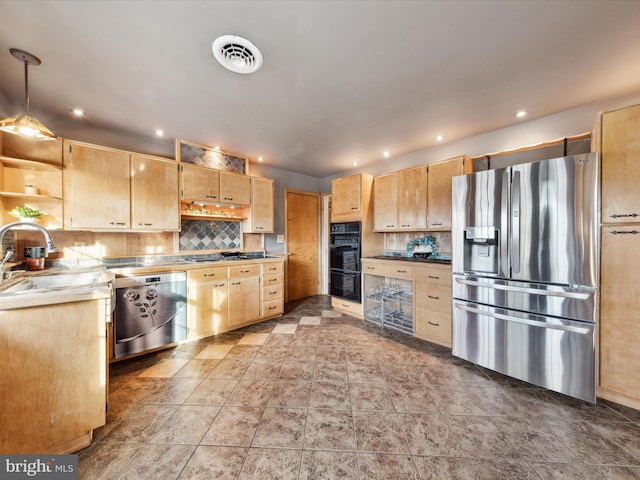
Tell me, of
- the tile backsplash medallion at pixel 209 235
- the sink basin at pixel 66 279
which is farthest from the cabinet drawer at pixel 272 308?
the sink basin at pixel 66 279

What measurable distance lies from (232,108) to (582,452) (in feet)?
11.7

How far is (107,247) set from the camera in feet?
8.68

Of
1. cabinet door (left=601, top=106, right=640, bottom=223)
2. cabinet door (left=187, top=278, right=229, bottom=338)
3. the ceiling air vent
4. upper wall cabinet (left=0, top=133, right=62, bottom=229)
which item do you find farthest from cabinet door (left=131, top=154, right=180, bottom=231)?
cabinet door (left=601, top=106, right=640, bottom=223)

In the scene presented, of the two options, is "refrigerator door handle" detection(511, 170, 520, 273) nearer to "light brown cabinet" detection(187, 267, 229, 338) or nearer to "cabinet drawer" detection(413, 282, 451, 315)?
"cabinet drawer" detection(413, 282, 451, 315)

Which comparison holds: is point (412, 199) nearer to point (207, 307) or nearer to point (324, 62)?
point (324, 62)

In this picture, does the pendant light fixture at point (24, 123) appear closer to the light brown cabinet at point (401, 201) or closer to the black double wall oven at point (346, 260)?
the black double wall oven at point (346, 260)

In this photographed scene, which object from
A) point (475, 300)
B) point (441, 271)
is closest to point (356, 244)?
point (441, 271)

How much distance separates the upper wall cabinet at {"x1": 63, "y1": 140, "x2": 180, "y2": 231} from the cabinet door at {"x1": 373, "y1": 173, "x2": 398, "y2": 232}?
2.72 meters

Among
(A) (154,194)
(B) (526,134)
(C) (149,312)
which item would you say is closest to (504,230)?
(B) (526,134)

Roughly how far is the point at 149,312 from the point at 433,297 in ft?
10.2

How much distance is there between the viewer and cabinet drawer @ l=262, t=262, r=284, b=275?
135 inches

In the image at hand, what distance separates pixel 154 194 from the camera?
2.72m

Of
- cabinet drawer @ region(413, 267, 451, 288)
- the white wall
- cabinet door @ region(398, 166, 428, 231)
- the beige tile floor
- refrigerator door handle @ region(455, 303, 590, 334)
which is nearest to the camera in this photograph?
the beige tile floor

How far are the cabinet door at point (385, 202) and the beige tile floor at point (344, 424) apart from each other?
1.79 metres
